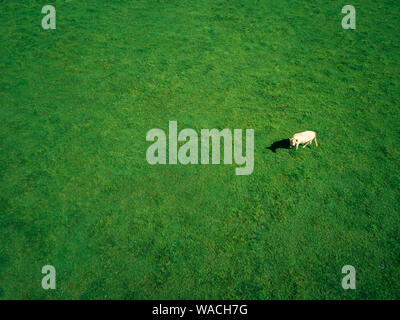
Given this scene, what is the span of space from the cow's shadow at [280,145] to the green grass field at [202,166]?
19 centimetres

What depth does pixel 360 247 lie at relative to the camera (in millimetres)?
6617

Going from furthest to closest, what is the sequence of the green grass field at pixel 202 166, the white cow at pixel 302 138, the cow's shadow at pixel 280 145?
the cow's shadow at pixel 280 145 → the white cow at pixel 302 138 → the green grass field at pixel 202 166

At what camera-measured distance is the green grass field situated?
651cm

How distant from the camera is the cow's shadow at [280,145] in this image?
869cm

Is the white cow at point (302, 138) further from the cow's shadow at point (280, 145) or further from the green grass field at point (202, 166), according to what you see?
the green grass field at point (202, 166)

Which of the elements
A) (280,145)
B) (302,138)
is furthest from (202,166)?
(302,138)

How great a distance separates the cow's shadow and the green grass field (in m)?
0.19

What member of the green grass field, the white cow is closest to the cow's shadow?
the green grass field

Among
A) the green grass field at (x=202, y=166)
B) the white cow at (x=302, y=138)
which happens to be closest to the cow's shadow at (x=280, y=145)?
the green grass field at (x=202, y=166)

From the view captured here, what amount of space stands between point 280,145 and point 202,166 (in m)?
2.69

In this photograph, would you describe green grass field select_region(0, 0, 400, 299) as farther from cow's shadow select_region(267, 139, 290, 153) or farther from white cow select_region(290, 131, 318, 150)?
white cow select_region(290, 131, 318, 150)

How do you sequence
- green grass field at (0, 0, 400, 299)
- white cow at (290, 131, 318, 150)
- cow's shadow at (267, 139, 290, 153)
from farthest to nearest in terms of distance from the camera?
1. cow's shadow at (267, 139, 290, 153)
2. white cow at (290, 131, 318, 150)
3. green grass field at (0, 0, 400, 299)

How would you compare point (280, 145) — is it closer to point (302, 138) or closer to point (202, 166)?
point (302, 138)
